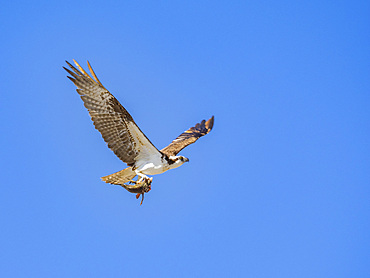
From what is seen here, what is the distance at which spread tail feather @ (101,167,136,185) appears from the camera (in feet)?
36.0

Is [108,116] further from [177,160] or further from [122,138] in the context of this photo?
[177,160]

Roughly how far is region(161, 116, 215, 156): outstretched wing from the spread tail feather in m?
1.74

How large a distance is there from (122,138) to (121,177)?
1.04 metres

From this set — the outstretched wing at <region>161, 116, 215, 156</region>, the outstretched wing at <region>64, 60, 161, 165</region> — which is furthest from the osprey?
the outstretched wing at <region>161, 116, 215, 156</region>

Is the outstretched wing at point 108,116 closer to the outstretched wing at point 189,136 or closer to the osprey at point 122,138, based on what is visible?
the osprey at point 122,138

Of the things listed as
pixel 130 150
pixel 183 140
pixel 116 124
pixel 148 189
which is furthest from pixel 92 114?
pixel 183 140

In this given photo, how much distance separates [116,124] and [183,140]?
4072 millimetres

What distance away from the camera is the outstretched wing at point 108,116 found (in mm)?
10367

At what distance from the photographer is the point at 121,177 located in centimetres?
1124

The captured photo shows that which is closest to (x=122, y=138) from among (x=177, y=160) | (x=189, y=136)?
(x=177, y=160)

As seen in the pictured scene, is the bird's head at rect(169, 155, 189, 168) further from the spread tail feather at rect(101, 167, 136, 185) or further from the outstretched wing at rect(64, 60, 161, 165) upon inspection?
the spread tail feather at rect(101, 167, 136, 185)

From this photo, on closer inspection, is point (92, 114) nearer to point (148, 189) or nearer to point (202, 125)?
point (148, 189)

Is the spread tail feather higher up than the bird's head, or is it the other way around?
the bird's head

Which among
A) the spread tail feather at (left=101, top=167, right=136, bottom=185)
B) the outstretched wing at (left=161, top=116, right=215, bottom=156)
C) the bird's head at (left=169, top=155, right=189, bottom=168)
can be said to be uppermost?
the outstretched wing at (left=161, top=116, right=215, bottom=156)
